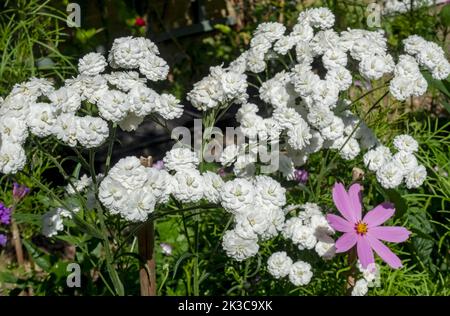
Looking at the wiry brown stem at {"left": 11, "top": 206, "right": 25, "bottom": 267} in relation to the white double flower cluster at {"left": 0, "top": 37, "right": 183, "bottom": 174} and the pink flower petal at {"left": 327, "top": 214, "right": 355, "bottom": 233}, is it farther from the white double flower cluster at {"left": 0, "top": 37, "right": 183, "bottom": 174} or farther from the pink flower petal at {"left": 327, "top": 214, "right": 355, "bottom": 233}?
the pink flower petal at {"left": 327, "top": 214, "right": 355, "bottom": 233}

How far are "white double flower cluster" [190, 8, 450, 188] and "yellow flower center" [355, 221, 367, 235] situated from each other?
0.43 feet

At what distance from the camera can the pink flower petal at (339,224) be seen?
176cm

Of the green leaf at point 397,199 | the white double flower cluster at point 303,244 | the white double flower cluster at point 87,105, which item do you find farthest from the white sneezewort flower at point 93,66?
the green leaf at point 397,199

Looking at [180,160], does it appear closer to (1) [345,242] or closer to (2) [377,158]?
(1) [345,242]

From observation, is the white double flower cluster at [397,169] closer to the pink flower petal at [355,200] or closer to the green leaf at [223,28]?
the pink flower petal at [355,200]

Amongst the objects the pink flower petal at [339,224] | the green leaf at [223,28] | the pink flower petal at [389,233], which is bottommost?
the green leaf at [223,28]

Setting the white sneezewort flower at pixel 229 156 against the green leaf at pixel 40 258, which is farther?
the green leaf at pixel 40 258

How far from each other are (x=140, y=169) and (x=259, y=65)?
2.02ft

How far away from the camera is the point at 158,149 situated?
4.36 metres

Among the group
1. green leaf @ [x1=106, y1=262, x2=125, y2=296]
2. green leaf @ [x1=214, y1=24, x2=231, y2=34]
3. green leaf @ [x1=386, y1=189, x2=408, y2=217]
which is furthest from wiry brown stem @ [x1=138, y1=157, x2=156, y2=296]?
green leaf @ [x1=214, y1=24, x2=231, y2=34]

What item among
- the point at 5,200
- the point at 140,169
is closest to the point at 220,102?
the point at 140,169

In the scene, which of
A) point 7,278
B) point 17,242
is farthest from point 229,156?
point 17,242

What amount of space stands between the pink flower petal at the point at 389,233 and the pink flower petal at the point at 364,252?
4cm

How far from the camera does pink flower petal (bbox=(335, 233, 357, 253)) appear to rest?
1755 mm
